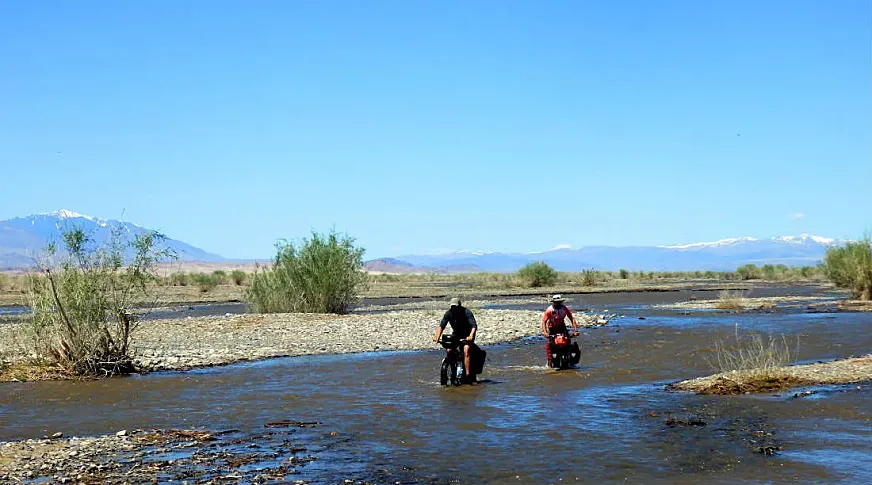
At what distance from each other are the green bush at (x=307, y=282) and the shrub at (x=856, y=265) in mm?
23504

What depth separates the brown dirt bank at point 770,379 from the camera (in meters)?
15.9

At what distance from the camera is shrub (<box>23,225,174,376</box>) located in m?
19.8

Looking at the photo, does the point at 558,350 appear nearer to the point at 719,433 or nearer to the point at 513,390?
the point at 513,390

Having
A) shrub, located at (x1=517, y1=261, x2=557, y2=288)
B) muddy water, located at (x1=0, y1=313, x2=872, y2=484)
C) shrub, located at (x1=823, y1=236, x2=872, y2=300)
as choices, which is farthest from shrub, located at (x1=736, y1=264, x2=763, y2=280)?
muddy water, located at (x1=0, y1=313, x2=872, y2=484)

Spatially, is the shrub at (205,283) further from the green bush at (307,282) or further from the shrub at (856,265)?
the shrub at (856,265)

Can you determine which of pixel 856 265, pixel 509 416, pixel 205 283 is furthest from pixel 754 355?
pixel 205 283

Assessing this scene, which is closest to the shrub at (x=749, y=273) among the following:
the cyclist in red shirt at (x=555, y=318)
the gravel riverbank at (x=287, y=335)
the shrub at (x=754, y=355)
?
the gravel riverbank at (x=287, y=335)

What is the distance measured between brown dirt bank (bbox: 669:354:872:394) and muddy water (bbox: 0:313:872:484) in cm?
52

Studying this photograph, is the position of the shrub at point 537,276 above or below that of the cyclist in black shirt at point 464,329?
above

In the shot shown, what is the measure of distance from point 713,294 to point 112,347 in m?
45.1

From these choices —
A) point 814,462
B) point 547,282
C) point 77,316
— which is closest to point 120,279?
point 77,316

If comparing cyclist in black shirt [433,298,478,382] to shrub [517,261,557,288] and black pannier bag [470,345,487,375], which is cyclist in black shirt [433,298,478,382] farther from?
shrub [517,261,557,288]

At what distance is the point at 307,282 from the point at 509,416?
23763 millimetres

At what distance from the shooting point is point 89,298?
20000 millimetres
